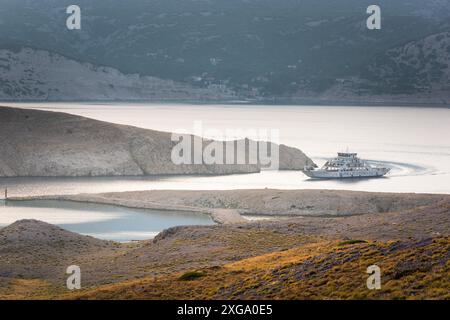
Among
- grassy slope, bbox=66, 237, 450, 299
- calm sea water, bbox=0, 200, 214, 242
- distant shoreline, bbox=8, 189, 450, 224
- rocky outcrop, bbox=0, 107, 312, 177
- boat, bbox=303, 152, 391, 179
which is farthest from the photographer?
rocky outcrop, bbox=0, 107, 312, 177

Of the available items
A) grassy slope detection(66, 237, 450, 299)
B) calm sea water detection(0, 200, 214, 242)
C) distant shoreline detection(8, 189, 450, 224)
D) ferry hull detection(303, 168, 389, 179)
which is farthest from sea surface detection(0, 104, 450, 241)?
grassy slope detection(66, 237, 450, 299)

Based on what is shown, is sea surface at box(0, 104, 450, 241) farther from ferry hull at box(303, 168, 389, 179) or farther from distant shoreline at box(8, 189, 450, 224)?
distant shoreline at box(8, 189, 450, 224)

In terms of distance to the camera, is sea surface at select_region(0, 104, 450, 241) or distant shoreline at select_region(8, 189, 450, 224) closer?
sea surface at select_region(0, 104, 450, 241)

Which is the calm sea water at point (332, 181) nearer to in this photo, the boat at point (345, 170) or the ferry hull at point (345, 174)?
the ferry hull at point (345, 174)

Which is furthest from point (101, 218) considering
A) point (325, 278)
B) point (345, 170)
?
point (345, 170)

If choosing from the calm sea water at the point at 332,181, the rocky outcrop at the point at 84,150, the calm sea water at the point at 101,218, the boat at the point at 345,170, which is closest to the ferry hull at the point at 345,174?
the boat at the point at 345,170

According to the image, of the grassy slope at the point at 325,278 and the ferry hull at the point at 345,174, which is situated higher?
the ferry hull at the point at 345,174

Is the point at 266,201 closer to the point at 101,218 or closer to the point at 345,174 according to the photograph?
the point at 101,218
